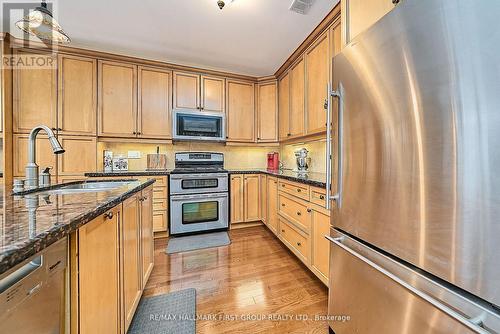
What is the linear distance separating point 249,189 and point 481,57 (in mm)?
2831

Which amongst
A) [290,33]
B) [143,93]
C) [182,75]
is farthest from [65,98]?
[290,33]

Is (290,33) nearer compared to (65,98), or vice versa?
(290,33)

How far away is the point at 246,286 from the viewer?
1747 mm

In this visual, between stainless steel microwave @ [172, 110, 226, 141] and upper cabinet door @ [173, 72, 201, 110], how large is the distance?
14cm

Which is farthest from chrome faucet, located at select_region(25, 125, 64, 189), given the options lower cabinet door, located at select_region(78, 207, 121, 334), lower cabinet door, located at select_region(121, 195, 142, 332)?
lower cabinet door, located at select_region(78, 207, 121, 334)

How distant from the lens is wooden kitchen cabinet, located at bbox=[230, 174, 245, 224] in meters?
3.16

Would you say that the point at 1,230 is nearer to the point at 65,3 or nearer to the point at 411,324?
the point at 411,324

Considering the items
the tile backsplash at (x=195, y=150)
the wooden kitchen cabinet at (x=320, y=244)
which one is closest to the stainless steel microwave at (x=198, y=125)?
the tile backsplash at (x=195, y=150)

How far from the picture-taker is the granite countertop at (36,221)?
1.47 ft

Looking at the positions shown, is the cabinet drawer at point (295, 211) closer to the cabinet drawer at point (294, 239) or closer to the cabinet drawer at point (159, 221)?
the cabinet drawer at point (294, 239)

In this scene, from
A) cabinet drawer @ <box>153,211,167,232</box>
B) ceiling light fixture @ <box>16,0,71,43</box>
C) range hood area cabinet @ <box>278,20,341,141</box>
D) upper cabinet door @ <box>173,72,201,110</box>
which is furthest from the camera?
upper cabinet door @ <box>173,72,201,110</box>

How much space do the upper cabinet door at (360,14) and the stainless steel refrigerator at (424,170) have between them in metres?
0.13

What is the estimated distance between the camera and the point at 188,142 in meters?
3.45

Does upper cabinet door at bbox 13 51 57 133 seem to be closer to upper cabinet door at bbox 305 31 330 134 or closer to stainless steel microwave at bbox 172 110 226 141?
stainless steel microwave at bbox 172 110 226 141
